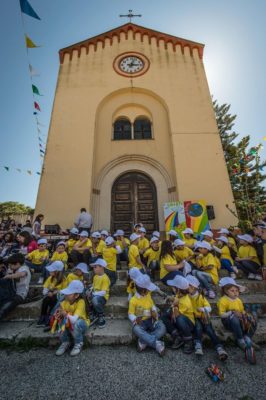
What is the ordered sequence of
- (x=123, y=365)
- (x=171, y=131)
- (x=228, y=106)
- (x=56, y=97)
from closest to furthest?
(x=123, y=365) < (x=171, y=131) < (x=56, y=97) < (x=228, y=106)

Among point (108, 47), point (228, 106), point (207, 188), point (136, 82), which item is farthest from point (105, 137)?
point (228, 106)

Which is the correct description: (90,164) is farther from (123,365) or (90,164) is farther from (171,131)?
(123,365)

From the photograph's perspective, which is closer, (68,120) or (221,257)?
(221,257)

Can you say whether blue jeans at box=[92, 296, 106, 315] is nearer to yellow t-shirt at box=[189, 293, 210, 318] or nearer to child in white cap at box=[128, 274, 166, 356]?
child in white cap at box=[128, 274, 166, 356]

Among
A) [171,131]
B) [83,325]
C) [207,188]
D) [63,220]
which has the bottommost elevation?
[83,325]

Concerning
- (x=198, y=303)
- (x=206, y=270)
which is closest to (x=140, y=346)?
(x=198, y=303)

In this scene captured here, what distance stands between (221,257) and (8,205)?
3684 centimetres

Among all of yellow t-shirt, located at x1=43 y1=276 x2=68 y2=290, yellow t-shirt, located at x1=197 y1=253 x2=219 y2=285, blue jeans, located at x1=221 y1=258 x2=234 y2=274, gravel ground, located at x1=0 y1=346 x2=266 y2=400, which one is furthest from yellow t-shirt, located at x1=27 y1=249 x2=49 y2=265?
blue jeans, located at x1=221 y1=258 x2=234 y2=274

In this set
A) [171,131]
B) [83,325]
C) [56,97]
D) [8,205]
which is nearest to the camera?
[83,325]

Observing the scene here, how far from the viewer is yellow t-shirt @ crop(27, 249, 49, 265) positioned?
4.93m

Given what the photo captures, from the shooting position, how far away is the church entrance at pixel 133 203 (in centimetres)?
850

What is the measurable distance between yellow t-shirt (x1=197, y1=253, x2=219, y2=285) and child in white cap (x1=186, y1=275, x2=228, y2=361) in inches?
41.6

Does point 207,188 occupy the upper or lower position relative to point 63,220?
upper

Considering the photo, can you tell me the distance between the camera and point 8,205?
108 feet
